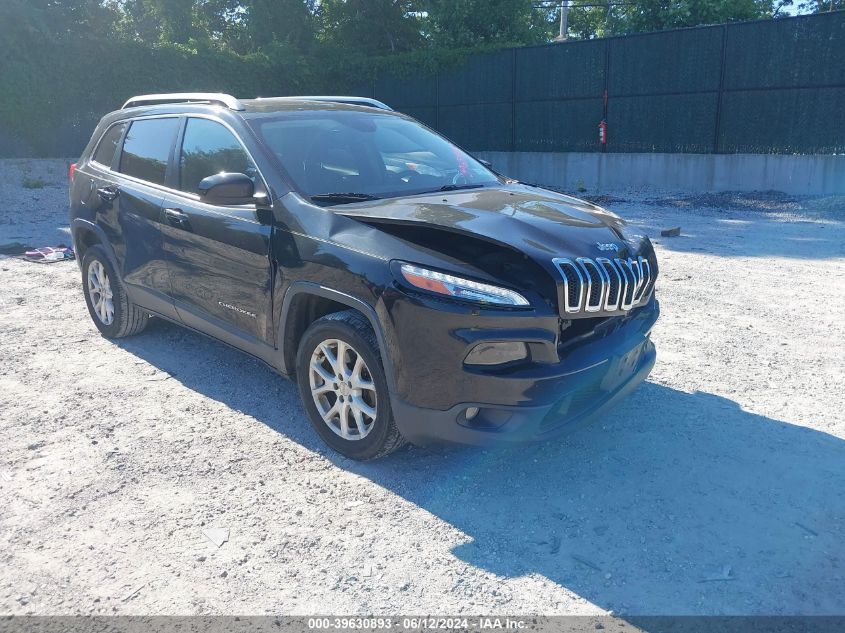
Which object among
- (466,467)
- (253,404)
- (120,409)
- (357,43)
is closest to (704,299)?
(466,467)

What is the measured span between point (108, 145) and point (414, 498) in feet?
13.3

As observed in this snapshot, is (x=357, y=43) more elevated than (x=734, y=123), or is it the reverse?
(x=357, y=43)

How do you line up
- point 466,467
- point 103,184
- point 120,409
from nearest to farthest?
1. point 466,467
2. point 120,409
3. point 103,184

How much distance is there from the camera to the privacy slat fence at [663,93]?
13.5m

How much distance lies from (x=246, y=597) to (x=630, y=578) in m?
1.50

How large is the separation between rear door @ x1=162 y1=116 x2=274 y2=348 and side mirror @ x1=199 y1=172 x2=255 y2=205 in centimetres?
14

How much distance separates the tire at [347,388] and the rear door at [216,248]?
411 mm

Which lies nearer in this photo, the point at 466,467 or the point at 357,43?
the point at 466,467

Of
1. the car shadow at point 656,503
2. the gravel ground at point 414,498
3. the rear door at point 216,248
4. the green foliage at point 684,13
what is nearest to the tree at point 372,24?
the green foliage at point 684,13

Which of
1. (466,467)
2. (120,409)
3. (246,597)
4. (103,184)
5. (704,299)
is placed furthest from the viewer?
(704,299)

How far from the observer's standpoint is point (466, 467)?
12.2ft

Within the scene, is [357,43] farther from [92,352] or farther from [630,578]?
[630,578]

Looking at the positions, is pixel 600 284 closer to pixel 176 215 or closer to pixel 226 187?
pixel 226 187

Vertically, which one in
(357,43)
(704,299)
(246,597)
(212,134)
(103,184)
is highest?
(357,43)
